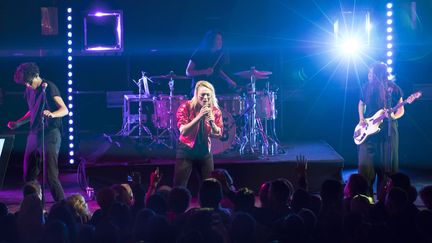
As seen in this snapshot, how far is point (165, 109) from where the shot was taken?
12227 mm

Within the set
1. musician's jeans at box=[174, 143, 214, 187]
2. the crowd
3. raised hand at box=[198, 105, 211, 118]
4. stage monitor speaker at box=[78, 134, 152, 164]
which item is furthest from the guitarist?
stage monitor speaker at box=[78, 134, 152, 164]

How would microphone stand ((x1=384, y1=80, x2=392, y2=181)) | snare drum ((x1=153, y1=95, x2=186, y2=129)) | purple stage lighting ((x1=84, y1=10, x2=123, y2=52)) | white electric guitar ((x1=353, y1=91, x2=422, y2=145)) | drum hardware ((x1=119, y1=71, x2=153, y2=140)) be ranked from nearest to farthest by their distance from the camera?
microphone stand ((x1=384, y1=80, x2=392, y2=181)), white electric guitar ((x1=353, y1=91, x2=422, y2=145)), snare drum ((x1=153, y1=95, x2=186, y2=129)), drum hardware ((x1=119, y1=71, x2=153, y2=140)), purple stage lighting ((x1=84, y1=10, x2=123, y2=52))

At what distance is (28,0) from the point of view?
14.8 meters

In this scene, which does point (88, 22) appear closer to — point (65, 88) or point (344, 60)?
point (65, 88)

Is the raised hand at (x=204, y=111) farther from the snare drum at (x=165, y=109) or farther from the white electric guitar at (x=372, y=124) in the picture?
the snare drum at (x=165, y=109)

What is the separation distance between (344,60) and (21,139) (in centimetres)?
732

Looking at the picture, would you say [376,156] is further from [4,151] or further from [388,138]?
[4,151]

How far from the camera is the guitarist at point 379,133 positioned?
8.78 metres

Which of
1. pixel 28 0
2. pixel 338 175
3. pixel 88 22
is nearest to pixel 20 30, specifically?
pixel 28 0

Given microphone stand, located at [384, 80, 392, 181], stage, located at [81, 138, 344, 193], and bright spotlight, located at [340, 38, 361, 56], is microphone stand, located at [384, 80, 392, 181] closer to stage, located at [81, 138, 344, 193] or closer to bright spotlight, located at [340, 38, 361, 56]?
stage, located at [81, 138, 344, 193]

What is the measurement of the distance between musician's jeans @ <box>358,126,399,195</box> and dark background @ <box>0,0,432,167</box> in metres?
5.36

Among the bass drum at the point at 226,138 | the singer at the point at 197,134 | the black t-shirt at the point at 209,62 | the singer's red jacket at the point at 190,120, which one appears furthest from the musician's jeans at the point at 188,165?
the bass drum at the point at 226,138

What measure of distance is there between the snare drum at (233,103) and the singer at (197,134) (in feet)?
11.8

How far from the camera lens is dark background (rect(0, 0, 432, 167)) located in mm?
14516
